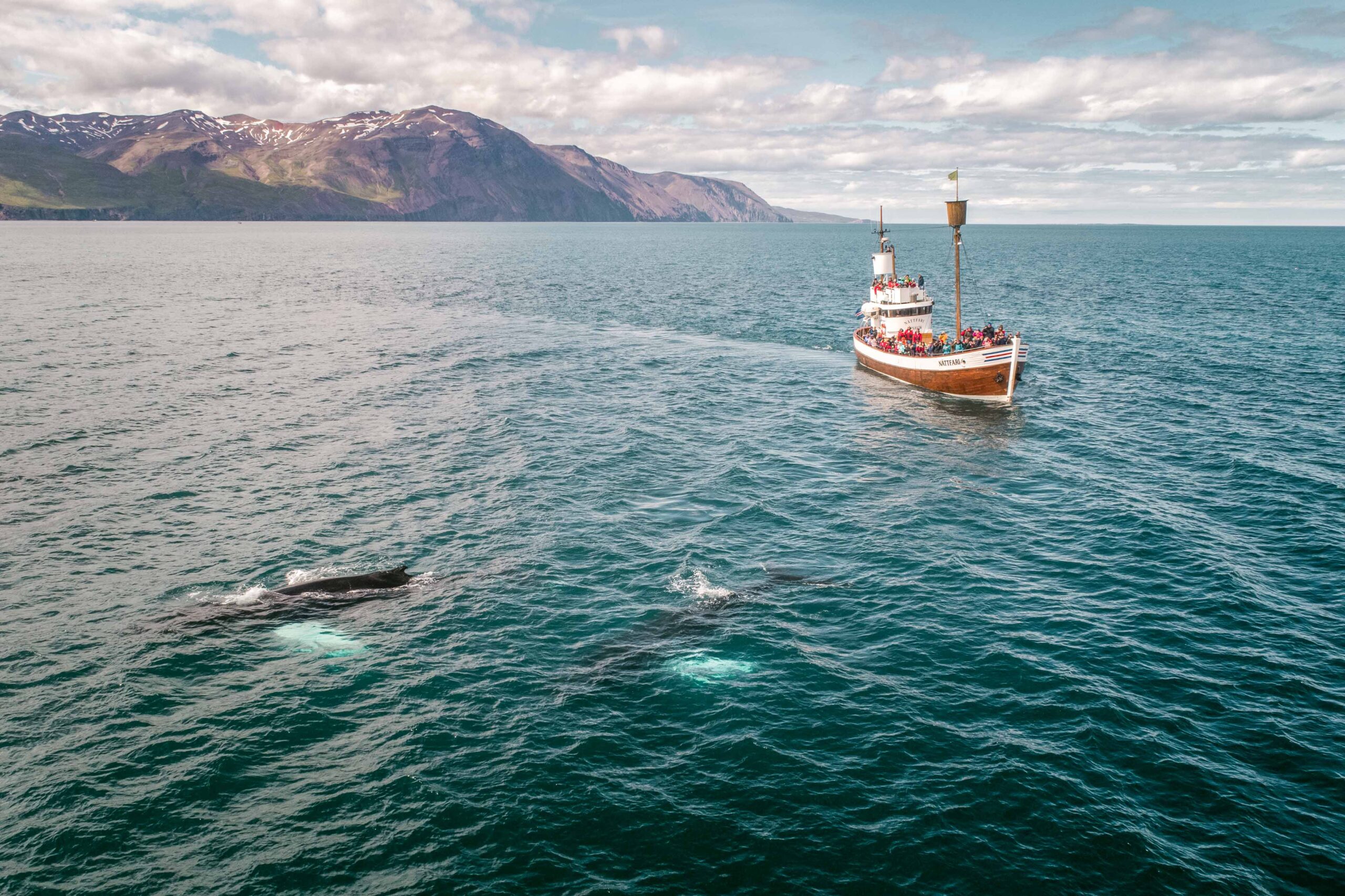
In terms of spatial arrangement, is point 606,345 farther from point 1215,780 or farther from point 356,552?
point 1215,780

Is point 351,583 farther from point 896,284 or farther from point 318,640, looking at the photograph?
point 896,284

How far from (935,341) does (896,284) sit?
896 cm

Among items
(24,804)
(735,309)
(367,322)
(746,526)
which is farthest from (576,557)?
(735,309)

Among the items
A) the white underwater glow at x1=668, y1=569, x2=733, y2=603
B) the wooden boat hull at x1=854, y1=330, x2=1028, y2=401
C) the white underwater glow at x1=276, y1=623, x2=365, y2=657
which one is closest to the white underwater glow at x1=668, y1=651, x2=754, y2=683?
the white underwater glow at x1=668, y1=569, x2=733, y2=603

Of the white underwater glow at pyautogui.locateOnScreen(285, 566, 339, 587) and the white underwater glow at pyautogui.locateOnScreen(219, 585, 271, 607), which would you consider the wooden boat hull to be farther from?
the white underwater glow at pyautogui.locateOnScreen(219, 585, 271, 607)

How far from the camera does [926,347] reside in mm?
75688

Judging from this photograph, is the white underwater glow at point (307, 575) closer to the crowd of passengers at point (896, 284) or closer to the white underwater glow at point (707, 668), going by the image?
the white underwater glow at point (707, 668)

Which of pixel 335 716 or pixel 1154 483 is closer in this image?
pixel 335 716

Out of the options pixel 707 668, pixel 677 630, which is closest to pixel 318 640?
pixel 677 630

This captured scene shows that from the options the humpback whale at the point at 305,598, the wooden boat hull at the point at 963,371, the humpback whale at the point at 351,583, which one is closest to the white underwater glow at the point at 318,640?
the humpback whale at the point at 305,598

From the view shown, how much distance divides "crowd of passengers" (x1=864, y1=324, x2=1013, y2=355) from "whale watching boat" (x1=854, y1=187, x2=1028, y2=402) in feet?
0.24

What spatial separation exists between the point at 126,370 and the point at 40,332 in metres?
28.1

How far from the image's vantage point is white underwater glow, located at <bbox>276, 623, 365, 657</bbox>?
30.4 metres

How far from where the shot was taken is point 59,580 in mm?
35344
